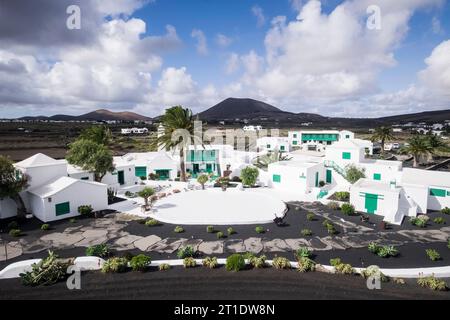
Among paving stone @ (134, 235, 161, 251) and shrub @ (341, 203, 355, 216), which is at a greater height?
shrub @ (341, 203, 355, 216)

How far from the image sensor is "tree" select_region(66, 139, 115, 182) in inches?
1184

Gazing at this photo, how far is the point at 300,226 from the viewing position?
2347cm

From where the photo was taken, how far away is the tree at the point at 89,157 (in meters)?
30.1

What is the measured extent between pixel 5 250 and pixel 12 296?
6.86 meters

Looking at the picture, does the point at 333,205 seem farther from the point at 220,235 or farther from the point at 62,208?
the point at 62,208

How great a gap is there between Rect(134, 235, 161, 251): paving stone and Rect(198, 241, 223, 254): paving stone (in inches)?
143

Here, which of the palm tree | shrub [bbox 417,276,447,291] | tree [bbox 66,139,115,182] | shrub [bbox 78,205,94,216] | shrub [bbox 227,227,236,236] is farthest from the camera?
the palm tree

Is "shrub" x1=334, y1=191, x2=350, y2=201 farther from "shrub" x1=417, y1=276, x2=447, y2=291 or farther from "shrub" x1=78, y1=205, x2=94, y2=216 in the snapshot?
"shrub" x1=78, y1=205, x2=94, y2=216

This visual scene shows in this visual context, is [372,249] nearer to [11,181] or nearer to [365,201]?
[365,201]

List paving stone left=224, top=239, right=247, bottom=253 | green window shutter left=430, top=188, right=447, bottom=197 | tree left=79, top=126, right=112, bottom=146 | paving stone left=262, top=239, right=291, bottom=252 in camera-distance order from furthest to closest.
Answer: tree left=79, top=126, right=112, bottom=146
green window shutter left=430, top=188, right=447, bottom=197
paving stone left=262, top=239, right=291, bottom=252
paving stone left=224, top=239, right=247, bottom=253

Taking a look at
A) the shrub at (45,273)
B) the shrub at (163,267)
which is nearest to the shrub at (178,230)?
the shrub at (163,267)

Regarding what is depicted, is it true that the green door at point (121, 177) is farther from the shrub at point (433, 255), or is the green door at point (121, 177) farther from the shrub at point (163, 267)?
the shrub at point (433, 255)

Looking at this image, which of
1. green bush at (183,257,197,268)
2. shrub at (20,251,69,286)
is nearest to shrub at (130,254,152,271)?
green bush at (183,257,197,268)

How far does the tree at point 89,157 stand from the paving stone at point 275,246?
67.7ft
